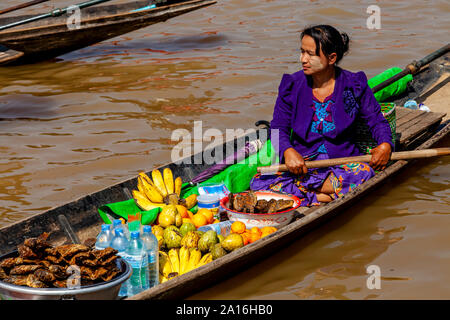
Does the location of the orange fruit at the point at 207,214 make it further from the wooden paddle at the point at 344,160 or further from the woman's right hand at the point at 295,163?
the woman's right hand at the point at 295,163

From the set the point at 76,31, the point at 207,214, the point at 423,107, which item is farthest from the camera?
the point at 76,31

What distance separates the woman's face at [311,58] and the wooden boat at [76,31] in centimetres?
470

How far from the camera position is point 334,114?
169 inches

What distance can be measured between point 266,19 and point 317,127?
735 cm

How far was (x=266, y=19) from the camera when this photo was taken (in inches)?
448

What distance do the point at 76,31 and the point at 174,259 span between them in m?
5.40

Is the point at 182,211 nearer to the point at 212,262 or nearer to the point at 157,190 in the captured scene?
the point at 157,190

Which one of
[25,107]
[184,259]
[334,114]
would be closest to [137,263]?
[184,259]

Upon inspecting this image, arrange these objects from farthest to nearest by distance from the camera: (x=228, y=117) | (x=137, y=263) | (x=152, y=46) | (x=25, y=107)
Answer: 1. (x=152, y=46)
2. (x=25, y=107)
3. (x=228, y=117)
4. (x=137, y=263)

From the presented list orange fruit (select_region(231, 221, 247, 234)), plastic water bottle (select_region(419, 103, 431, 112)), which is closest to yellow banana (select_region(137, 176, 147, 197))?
orange fruit (select_region(231, 221, 247, 234))

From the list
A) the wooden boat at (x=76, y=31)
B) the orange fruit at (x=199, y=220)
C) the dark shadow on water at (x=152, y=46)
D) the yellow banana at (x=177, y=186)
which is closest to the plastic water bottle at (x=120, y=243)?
the orange fruit at (x=199, y=220)

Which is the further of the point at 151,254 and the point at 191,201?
the point at 191,201

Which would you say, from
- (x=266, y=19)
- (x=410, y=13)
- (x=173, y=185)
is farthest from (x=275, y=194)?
(x=410, y=13)

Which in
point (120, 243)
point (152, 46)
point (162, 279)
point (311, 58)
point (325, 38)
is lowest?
point (162, 279)
